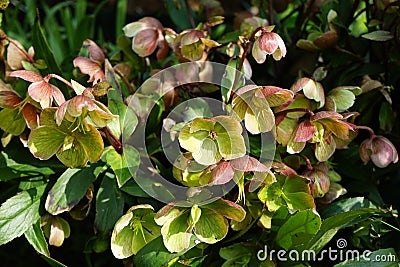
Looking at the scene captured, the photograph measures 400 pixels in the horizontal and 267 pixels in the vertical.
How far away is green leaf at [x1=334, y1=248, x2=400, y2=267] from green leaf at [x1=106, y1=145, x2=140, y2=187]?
292 millimetres

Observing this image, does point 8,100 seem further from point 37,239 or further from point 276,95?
point 276,95

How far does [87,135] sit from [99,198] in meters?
0.12

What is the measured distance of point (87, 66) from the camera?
876mm

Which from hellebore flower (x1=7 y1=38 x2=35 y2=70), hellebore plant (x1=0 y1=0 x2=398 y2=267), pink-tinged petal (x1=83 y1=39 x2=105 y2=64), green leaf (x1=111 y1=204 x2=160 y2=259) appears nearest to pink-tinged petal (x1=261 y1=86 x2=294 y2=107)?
hellebore plant (x1=0 y1=0 x2=398 y2=267)

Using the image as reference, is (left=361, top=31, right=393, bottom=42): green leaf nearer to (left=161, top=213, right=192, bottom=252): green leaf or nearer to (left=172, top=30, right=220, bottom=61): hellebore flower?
(left=172, top=30, right=220, bottom=61): hellebore flower

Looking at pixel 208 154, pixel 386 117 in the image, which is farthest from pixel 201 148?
pixel 386 117

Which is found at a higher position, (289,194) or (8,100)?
(8,100)

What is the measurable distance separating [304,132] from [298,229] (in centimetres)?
13

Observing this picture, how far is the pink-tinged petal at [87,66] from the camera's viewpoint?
868 millimetres

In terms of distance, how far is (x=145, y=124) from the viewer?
86 centimetres

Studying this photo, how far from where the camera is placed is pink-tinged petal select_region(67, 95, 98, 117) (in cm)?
66

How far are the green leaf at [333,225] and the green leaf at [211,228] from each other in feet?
0.39

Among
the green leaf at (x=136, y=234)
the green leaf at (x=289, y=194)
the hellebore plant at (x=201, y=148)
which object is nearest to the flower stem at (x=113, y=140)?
the hellebore plant at (x=201, y=148)

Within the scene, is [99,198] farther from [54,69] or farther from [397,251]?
[397,251]
